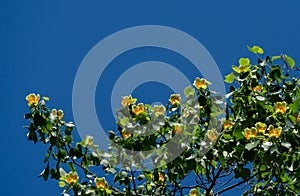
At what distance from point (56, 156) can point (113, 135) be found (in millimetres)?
401

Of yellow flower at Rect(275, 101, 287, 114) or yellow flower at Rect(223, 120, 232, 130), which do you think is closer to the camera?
yellow flower at Rect(275, 101, 287, 114)

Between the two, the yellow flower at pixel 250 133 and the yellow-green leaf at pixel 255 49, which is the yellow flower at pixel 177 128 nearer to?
the yellow flower at pixel 250 133

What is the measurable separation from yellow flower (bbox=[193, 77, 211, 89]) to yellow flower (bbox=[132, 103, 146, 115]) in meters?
0.36

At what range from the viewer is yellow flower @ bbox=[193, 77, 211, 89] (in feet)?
9.88

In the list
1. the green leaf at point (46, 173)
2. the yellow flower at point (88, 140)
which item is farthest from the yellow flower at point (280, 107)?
the green leaf at point (46, 173)

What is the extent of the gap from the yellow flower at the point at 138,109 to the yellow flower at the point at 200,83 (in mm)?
359

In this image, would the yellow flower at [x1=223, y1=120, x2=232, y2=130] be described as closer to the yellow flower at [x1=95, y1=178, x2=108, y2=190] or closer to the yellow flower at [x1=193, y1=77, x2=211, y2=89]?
the yellow flower at [x1=193, y1=77, x2=211, y2=89]

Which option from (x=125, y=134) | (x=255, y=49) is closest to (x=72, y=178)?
(x=125, y=134)

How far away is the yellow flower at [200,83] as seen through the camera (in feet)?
9.88

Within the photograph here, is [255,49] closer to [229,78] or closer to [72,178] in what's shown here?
[229,78]

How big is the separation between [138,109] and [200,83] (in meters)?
0.40

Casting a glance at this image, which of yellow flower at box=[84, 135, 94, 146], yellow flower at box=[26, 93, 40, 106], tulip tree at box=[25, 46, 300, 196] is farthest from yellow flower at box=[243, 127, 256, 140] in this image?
yellow flower at box=[26, 93, 40, 106]

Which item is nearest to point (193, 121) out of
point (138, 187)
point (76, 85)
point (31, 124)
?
point (138, 187)

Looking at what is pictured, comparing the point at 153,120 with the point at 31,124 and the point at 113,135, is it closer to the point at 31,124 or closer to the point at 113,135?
the point at 113,135
